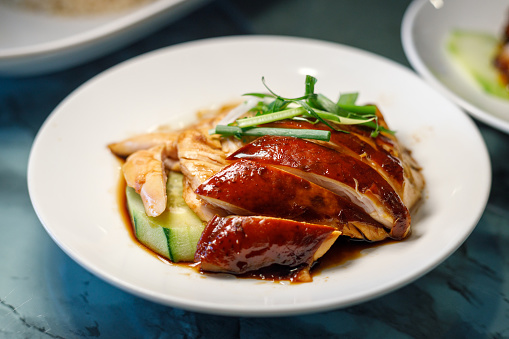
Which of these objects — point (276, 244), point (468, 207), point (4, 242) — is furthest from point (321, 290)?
point (4, 242)

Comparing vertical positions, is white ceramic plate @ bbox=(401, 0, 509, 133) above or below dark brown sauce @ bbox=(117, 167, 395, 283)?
above

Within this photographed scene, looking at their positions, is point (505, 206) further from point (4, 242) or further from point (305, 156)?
point (4, 242)

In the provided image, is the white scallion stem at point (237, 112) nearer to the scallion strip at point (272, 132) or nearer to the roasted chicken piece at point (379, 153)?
the scallion strip at point (272, 132)

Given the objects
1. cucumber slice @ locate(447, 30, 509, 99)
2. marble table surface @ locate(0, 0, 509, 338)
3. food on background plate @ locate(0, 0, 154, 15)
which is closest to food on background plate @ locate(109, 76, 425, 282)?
marble table surface @ locate(0, 0, 509, 338)

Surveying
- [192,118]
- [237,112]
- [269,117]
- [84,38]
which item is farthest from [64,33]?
[269,117]

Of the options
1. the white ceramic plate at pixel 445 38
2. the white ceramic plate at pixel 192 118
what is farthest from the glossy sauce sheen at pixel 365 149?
the white ceramic plate at pixel 445 38

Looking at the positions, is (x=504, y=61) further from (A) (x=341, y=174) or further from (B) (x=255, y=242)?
(B) (x=255, y=242)

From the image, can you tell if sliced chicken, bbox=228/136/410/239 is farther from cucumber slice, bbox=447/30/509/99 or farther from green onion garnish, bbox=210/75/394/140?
cucumber slice, bbox=447/30/509/99
